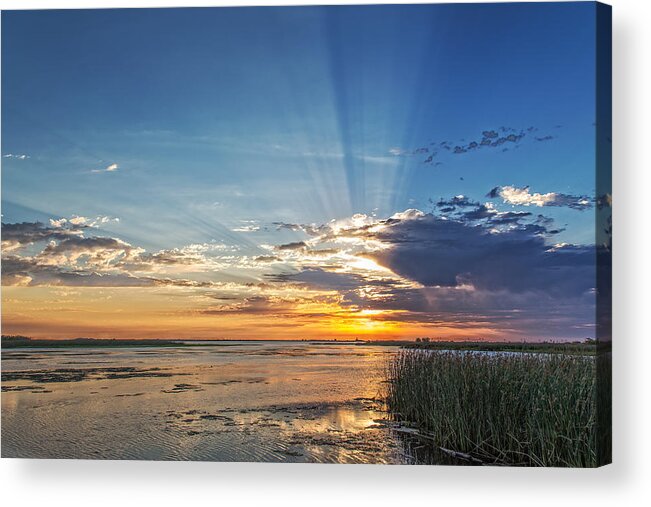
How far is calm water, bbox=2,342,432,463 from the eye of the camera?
6.10m

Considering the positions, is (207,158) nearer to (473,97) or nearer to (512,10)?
(473,97)

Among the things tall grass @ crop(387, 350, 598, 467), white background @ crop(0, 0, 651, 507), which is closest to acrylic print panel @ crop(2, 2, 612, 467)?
tall grass @ crop(387, 350, 598, 467)

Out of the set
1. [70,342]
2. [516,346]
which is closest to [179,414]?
[70,342]

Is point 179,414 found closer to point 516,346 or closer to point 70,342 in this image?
point 70,342

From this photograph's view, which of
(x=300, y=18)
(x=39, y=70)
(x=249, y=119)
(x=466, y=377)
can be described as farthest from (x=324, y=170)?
(x=39, y=70)

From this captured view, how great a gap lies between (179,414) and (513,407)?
9.46ft

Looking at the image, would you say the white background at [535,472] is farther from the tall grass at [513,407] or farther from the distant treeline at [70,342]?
the distant treeline at [70,342]

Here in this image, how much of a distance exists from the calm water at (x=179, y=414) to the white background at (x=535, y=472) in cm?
14

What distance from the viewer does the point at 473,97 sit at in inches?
250

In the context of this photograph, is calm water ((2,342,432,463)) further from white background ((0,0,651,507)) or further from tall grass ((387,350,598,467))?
tall grass ((387,350,598,467))

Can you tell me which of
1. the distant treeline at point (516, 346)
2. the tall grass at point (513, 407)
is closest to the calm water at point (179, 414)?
the tall grass at point (513, 407)

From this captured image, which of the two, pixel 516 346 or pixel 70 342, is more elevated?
pixel 516 346

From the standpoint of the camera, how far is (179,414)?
21.0 ft

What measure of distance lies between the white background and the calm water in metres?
0.14
